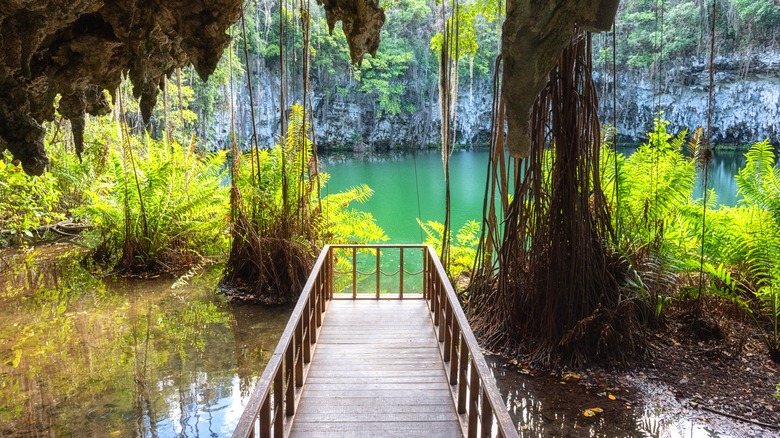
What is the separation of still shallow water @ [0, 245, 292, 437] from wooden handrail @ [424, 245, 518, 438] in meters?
1.74

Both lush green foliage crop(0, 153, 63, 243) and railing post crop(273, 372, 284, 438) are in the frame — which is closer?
railing post crop(273, 372, 284, 438)

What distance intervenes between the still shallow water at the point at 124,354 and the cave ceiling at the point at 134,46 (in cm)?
185

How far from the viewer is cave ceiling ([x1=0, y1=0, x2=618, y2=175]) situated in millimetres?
2596

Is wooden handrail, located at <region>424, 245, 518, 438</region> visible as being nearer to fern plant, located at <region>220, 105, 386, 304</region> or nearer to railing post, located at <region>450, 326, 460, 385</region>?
railing post, located at <region>450, 326, 460, 385</region>

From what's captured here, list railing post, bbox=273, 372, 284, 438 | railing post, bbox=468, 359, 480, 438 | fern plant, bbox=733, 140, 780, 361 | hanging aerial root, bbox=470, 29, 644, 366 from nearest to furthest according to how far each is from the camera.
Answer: railing post, bbox=273, 372, 284, 438
railing post, bbox=468, 359, 480, 438
hanging aerial root, bbox=470, 29, 644, 366
fern plant, bbox=733, 140, 780, 361

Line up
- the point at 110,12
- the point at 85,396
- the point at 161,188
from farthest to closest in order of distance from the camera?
1. the point at 161,188
2. the point at 110,12
3. the point at 85,396

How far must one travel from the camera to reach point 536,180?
4.96 metres

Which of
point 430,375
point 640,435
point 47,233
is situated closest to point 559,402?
point 640,435

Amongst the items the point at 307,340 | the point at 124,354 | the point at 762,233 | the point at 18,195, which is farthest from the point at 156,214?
the point at 762,233

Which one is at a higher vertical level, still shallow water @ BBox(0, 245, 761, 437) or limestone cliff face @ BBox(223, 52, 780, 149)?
limestone cliff face @ BBox(223, 52, 780, 149)

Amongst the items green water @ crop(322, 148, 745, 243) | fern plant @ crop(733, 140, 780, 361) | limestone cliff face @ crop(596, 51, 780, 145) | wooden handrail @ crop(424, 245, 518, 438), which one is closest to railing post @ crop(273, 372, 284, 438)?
wooden handrail @ crop(424, 245, 518, 438)

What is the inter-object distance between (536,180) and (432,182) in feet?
66.5

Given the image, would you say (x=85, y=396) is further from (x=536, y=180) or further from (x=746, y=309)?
(x=746, y=309)

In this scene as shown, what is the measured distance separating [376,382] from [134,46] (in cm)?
387
